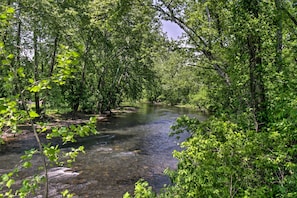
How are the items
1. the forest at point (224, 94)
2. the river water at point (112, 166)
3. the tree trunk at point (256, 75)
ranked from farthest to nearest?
the river water at point (112, 166) < the tree trunk at point (256, 75) < the forest at point (224, 94)

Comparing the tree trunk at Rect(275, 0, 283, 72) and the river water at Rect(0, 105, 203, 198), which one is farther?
the river water at Rect(0, 105, 203, 198)

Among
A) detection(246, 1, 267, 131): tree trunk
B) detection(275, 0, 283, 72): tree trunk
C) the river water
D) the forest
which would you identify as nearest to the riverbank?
the river water

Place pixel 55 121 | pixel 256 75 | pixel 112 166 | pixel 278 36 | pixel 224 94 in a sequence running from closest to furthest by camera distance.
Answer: pixel 256 75 < pixel 278 36 < pixel 224 94 < pixel 112 166 < pixel 55 121

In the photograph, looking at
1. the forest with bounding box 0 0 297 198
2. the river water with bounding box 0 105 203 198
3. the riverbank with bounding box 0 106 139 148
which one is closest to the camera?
Answer: the forest with bounding box 0 0 297 198

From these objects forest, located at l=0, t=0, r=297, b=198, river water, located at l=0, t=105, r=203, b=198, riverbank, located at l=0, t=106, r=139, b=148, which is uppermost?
forest, located at l=0, t=0, r=297, b=198

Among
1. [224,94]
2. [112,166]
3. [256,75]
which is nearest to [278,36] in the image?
[256,75]

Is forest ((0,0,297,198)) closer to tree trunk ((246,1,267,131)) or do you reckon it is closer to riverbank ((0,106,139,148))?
tree trunk ((246,1,267,131))

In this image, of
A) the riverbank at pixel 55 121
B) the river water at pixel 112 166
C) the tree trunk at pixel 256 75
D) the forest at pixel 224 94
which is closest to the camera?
the forest at pixel 224 94

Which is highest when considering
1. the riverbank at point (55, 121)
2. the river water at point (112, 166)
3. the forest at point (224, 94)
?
the forest at point (224, 94)

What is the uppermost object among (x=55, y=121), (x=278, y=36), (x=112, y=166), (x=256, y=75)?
(x=278, y=36)

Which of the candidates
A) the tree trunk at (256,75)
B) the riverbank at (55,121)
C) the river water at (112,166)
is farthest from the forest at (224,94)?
the riverbank at (55,121)

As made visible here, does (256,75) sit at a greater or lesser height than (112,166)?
greater

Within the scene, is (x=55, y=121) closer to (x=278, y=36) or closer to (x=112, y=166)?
(x=112, y=166)

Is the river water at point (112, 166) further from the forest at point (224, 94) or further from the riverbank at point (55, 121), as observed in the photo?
the forest at point (224, 94)
